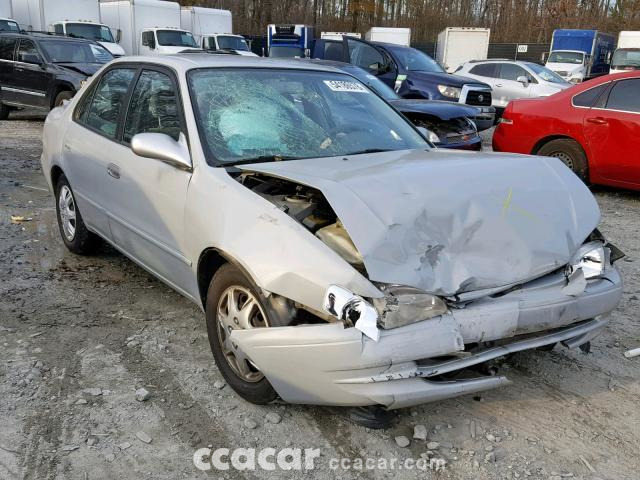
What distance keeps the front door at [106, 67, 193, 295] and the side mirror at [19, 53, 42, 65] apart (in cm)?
981

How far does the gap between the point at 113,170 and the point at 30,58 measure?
10222 mm

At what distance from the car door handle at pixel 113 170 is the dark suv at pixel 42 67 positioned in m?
8.53

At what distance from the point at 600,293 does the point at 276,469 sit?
1712 millimetres

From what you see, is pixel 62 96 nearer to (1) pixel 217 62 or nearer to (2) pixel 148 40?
(1) pixel 217 62

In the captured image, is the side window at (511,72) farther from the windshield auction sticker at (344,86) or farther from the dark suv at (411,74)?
the windshield auction sticker at (344,86)

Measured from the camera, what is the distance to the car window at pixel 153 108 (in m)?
3.49

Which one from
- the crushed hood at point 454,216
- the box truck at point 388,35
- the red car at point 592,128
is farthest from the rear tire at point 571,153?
the box truck at point 388,35

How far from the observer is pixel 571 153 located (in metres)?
7.45

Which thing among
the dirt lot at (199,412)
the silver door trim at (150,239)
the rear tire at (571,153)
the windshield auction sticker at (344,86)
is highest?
the windshield auction sticker at (344,86)

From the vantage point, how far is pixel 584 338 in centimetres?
290

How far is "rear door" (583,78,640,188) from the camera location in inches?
266

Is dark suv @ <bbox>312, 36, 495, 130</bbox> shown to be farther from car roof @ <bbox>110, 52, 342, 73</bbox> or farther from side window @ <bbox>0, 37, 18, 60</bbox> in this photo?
car roof @ <bbox>110, 52, 342, 73</bbox>

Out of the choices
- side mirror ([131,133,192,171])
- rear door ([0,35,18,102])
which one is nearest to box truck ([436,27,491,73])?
rear door ([0,35,18,102])

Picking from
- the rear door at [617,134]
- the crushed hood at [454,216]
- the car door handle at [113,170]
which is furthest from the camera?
the rear door at [617,134]
